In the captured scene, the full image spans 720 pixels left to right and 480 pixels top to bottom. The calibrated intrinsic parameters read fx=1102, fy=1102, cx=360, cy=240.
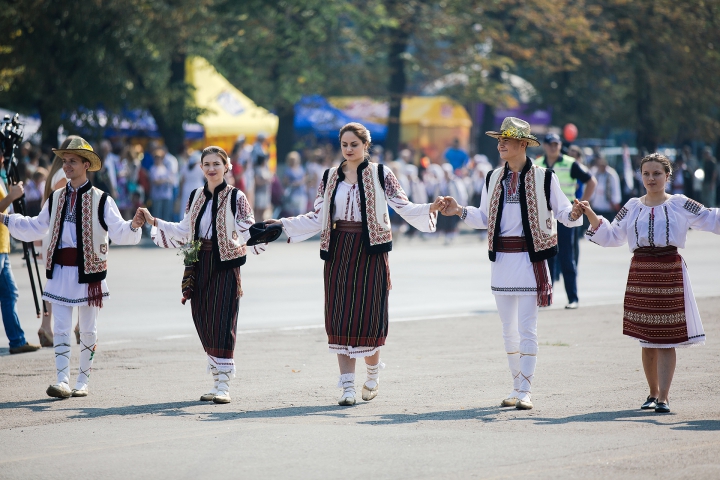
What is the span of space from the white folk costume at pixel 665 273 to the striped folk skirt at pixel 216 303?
2.84 m

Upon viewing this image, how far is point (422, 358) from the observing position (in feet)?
32.0

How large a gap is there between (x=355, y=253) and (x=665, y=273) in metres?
2.12

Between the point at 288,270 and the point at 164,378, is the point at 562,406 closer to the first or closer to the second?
the point at 164,378

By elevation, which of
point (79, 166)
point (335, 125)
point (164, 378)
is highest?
point (335, 125)

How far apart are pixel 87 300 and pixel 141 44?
Result: 17.4m

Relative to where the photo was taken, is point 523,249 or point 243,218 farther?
point 243,218

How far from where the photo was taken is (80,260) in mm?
8141

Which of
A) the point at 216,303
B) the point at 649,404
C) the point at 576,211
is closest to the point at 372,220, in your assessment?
the point at 216,303

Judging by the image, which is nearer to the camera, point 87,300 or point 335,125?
point 87,300

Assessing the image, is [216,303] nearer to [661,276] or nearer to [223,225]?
[223,225]

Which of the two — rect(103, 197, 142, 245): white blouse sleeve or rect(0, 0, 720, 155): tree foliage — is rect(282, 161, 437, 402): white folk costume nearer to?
rect(103, 197, 142, 245): white blouse sleeve

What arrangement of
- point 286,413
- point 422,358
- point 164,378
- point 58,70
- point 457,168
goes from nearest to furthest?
point 286,413, point 164,378, point 422,358, point 58,70, point 457,168

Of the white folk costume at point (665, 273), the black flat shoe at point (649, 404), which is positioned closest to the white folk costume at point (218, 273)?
the white folk costume at point (665, 273)

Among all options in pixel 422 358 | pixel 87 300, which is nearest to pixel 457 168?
pixel 422 358
